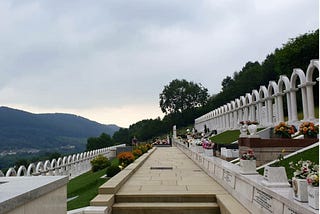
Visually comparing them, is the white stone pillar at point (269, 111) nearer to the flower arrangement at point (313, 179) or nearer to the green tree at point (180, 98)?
the flower arrangement at point (313, 179)

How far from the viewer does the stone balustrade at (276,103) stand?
54.6 feet

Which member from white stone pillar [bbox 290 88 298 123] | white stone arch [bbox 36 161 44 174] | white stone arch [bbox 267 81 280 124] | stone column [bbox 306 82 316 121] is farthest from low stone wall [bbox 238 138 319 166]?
white stone arch [bbox 267 81 280 124]

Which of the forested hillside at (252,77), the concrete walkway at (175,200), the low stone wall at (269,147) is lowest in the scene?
the concrete walkway at (175,200)

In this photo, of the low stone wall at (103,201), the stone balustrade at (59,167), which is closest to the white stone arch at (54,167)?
the stone balustrade at (59,167)

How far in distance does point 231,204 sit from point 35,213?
11.9 ft

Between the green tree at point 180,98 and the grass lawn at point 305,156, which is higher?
the green tree at point 180,98

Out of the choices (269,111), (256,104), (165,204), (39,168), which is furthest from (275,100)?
(165,204)

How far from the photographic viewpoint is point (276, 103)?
21.1 metres

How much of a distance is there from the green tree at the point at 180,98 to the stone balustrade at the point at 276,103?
2372 inches

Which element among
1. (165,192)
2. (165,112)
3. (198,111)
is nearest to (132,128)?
(165,112)

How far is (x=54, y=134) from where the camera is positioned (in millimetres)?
192375

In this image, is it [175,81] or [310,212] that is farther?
[175,81]

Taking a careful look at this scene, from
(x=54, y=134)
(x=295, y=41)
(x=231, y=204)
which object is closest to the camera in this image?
(x=231, y=204)

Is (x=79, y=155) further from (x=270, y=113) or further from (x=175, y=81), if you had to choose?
(x=175, y=81)
